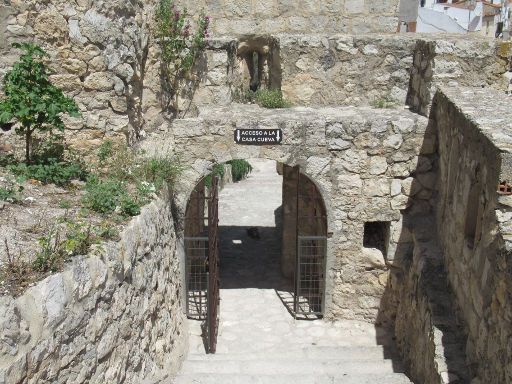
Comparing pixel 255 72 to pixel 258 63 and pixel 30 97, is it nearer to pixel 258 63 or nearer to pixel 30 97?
pixel 258 63

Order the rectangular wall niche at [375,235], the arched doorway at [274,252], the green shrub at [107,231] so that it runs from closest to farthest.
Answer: the green shrub at [107,231]
the rectangular wall niche at [375,235]
the arched doorway at [274,252]

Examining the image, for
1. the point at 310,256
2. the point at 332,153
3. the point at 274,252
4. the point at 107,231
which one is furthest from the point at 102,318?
the point at 274,252

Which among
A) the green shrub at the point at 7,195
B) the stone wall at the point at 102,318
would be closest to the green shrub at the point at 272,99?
the stone wall at the point at 102,318

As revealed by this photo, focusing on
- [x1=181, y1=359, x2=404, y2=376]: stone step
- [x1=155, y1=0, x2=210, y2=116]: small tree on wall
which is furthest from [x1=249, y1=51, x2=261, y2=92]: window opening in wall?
[x1=181, y1=359, x2=404, y2=376]: stone step

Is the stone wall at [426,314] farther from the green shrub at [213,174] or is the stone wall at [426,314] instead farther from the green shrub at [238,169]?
the green shrub at [238,169]

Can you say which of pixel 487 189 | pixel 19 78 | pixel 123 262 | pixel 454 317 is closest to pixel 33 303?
pixel 123 262

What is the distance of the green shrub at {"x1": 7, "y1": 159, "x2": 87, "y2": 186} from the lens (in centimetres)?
528

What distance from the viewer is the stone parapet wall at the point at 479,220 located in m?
3.80

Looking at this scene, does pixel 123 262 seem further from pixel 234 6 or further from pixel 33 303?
pixel 234 6

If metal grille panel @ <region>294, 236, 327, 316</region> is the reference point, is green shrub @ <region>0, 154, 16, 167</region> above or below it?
above

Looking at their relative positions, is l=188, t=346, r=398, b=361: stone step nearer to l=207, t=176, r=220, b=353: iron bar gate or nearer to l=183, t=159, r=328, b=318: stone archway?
l=207, t=176, r=220, b=353: iron bar gate

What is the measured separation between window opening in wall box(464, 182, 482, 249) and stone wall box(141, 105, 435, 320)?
2130 mm

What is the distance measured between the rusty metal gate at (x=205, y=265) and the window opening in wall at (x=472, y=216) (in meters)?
3.03

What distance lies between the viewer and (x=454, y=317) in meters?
5.30
